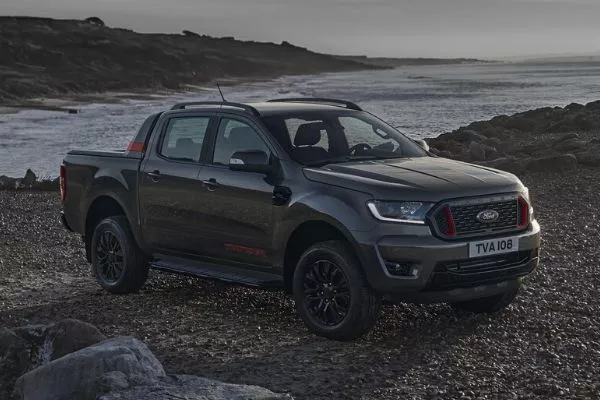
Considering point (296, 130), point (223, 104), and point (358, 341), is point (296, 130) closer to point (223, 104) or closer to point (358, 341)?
point (223, 104)

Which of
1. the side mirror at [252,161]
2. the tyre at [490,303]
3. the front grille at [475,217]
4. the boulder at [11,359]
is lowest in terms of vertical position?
the tyre at [490,303]

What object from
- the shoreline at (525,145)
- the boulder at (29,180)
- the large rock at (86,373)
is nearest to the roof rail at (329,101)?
the large rock at (86,373)

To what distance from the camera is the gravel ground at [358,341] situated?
6.68 m

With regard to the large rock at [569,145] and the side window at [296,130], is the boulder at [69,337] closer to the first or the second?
the side window at [296,130]

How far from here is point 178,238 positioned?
29.1 feet

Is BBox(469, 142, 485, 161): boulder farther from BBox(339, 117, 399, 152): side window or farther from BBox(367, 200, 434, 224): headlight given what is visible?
BBox(367, 200, 434, 224): headlight

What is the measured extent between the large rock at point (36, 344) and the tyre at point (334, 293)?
174 cm

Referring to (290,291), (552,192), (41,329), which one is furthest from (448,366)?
(552,192)

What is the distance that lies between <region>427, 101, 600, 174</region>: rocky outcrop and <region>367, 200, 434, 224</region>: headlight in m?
13.0

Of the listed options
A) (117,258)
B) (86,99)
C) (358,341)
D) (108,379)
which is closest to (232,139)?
(117,258)

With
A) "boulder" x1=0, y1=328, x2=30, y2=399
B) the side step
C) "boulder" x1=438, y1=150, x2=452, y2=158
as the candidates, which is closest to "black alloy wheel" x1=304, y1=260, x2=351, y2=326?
the side step

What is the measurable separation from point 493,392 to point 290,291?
84.8 inches

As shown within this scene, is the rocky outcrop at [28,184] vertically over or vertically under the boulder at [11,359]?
under

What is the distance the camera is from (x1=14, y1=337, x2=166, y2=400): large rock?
5305 millimetres
